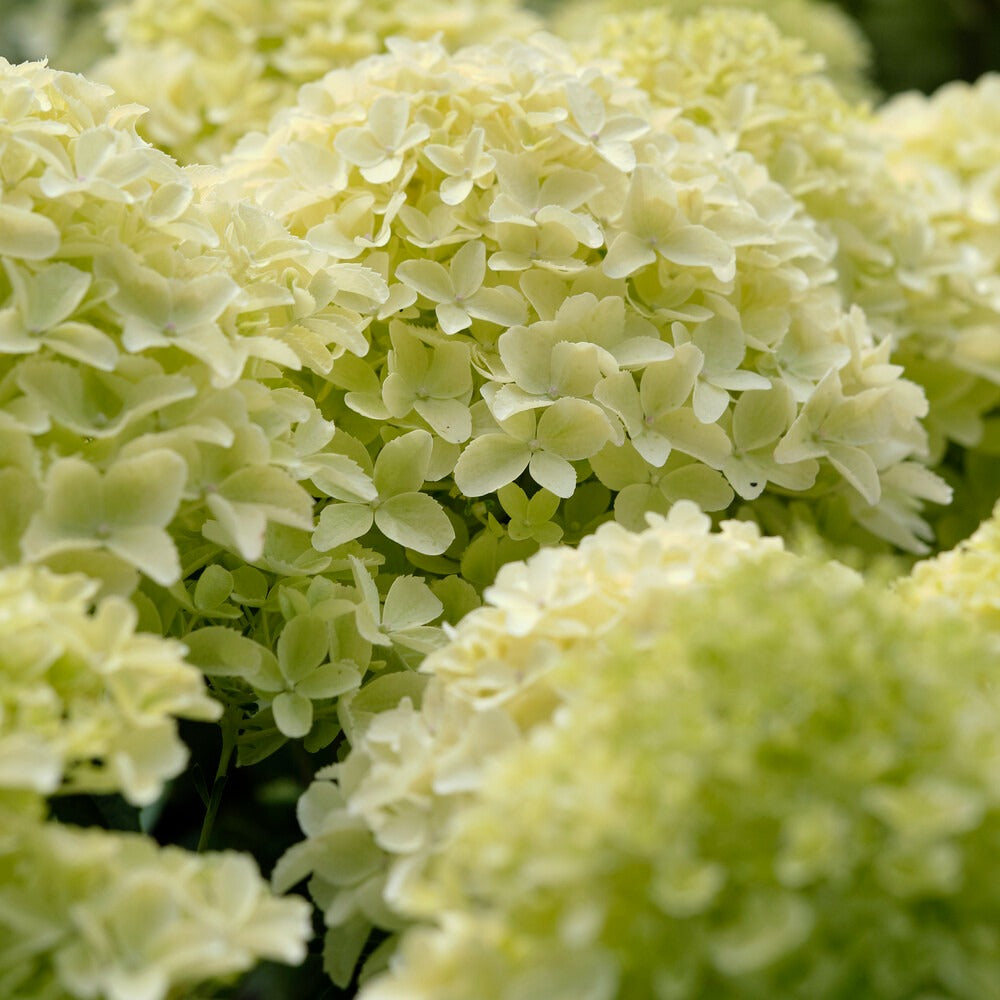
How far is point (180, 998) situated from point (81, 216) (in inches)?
14.3

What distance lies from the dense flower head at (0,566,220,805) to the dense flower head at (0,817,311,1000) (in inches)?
0.9

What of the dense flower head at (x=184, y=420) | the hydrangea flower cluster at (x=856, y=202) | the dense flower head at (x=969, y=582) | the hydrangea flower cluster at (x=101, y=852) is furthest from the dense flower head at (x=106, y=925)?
the hydrangea flower cluster at (x=856, y=202)

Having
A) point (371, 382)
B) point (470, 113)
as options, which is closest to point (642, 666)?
point (371, 382)

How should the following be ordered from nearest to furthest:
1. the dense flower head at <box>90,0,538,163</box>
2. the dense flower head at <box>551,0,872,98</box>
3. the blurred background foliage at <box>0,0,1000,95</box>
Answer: the dense flower head at <box>90,0,538,163</box>
the dense flower head at <box>551,0,872,98</box>
the blurred background foliage at <box>0,0,1000,95</box>

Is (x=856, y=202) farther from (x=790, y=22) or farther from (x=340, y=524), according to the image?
(x=790, y=22)

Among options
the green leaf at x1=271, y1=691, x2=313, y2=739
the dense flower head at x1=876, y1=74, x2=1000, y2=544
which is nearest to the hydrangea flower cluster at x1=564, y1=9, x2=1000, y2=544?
the dense flower head at x1=876, y1=74, x2=1000, y2=544

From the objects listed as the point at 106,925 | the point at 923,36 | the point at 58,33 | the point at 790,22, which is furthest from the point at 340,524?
the point at 923,36

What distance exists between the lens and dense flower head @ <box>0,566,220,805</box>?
0.46 metres

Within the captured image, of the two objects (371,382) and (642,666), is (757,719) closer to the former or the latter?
(642,666)

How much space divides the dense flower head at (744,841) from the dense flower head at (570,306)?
0.25 metres

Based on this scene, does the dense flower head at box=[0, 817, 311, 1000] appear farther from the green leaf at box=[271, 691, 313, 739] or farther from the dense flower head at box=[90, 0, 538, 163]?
the dense flower head at box=[90, 0, 538, 163]

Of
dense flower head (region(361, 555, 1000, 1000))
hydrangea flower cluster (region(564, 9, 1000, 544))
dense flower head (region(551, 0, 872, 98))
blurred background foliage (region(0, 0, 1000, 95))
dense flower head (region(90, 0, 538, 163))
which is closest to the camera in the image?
dense flower head (region(361, 555, 1000, 1000))

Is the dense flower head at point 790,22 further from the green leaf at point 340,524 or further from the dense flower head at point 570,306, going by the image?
the green leaf at point 340,524

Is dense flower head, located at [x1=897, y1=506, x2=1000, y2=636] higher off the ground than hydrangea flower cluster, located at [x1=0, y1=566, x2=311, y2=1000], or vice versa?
dense flower head, located at [x1=897, y1=506, x2=1000, y2=636]
